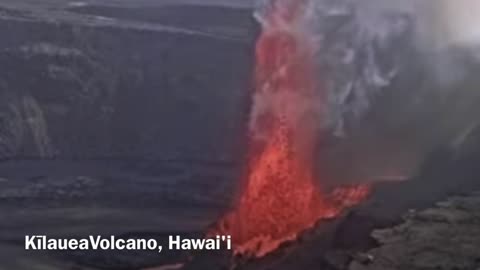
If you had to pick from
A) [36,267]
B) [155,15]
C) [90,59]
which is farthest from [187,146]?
[36,267]

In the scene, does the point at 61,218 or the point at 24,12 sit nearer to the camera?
the point at 61,218

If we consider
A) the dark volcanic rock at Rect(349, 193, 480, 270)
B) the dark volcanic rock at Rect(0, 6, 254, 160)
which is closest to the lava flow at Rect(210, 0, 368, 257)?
the dark volcanic rock at Rect(349, 193, 480, 270)

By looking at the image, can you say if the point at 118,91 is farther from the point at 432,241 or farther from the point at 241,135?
the point at 432,241

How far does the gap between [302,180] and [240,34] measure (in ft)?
111

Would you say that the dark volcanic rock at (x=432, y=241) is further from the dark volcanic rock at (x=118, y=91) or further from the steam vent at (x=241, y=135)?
the dark volcanic rock at (x=118, y=91)

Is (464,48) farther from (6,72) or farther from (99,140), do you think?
(6,72)

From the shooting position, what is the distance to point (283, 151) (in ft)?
81.7

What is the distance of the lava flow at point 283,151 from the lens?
2177cm

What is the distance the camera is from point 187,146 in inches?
1737

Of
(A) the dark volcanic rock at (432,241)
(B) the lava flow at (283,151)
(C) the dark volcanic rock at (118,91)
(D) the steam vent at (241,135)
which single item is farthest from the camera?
(C) the dark volcanic rock at (118,91)

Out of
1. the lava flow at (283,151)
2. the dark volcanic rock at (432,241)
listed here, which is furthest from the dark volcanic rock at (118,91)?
the dark volcanic rock at (432,241)

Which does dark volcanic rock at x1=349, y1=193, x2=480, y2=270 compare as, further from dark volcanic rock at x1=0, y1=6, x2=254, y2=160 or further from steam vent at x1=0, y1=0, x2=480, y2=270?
dark volcanic rock at x1=0, y1=6, x2=254, y2=160

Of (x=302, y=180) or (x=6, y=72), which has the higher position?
(x=6, y=72)

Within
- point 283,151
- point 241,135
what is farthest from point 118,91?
point 283,151
